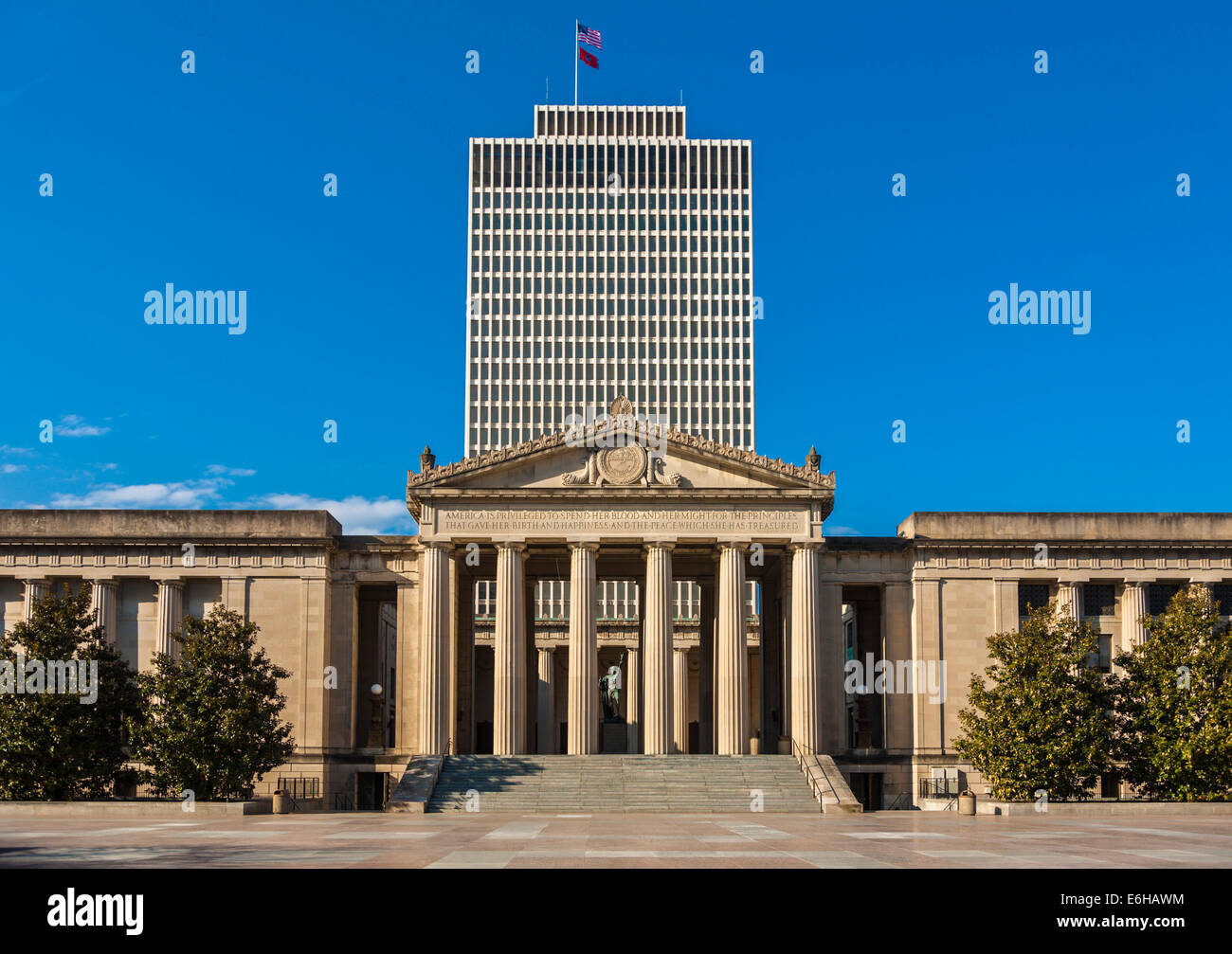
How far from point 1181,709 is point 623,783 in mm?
25220

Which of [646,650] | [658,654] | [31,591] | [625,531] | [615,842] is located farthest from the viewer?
[31,591]

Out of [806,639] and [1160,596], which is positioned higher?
[1160,596]

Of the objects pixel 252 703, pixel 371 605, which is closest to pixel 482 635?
pixel 371 605

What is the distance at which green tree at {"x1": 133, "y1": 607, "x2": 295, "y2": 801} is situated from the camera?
54.8 meters

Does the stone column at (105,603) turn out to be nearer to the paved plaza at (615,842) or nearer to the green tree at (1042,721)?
the paved plaza at (615,842)

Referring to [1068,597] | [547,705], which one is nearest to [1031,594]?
[1068,597]

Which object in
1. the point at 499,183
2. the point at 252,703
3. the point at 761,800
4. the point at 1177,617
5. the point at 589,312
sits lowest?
the point at 761,800

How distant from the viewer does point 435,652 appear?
6819 cm

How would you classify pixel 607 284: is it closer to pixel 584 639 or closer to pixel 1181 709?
pixel 584 639

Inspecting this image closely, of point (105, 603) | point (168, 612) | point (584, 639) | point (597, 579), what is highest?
point (597, 579)

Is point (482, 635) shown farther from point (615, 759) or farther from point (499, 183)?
point (499, 183)
